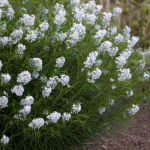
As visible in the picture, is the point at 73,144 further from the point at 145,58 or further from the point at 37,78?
the point at 145,58

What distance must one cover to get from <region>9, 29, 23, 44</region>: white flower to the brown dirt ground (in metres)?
2.28

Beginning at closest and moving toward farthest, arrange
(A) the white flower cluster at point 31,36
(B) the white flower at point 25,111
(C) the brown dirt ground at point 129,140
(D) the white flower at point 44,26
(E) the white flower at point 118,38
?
1. (B) the white flower at point 25,111
2. (A) the white flower cluster at point 31,36
3. (D) the white flower at point 44,26
4. (E) the white flower at point 118,38
5. (C) the brown dirt ground at point 129,140

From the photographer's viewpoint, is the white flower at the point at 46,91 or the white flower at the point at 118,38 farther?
the white flower at the point at 118,38

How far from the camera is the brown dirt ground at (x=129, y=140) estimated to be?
443 cm

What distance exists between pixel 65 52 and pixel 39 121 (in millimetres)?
962

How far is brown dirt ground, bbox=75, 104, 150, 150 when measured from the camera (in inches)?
174

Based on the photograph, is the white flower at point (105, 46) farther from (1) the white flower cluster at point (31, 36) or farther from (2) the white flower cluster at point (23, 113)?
(2) the white flower cluster at point (23, 113)

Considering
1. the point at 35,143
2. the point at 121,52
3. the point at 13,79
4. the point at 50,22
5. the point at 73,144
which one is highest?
the point at 50,22

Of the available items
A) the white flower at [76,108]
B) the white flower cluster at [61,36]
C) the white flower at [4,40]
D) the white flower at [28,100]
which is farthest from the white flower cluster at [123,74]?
the white flower at [4,40]

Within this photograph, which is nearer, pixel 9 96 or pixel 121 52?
pixel 9 96

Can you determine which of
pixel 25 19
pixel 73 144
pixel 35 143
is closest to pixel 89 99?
pixel 73 144

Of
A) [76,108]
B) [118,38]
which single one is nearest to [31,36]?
[76,108]

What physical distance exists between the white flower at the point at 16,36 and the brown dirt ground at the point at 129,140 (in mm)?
2281

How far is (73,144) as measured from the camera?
364cm
